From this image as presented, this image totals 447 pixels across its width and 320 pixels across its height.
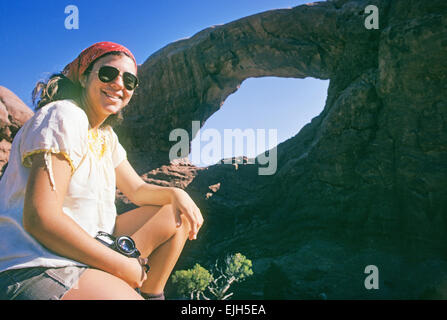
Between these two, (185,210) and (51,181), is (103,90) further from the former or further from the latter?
(185,210)

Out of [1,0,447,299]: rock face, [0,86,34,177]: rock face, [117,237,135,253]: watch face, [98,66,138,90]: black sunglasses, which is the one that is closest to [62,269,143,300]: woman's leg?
[117,237,135,253]: watch face

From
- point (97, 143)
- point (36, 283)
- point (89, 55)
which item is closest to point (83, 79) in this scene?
point (89, 55)

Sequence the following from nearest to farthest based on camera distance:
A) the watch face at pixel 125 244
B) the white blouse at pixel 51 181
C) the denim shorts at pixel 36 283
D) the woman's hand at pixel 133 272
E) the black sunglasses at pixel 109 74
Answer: the denim shorts at pixel 36 283
the white blouse at pixel 51 181
the woman's hand at pixel 133 272
the watch face at pixel 125 244
the black sunglasses at pixel 109 74

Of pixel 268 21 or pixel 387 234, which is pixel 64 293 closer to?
pixel 387 234

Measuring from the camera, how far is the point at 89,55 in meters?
1.71

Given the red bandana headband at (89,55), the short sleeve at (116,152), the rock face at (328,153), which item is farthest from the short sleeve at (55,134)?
the rock face at (328,153)

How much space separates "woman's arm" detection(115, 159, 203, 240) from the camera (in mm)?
1880

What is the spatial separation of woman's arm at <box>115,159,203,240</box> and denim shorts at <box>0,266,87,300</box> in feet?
2.35

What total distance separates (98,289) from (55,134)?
63 centimetres

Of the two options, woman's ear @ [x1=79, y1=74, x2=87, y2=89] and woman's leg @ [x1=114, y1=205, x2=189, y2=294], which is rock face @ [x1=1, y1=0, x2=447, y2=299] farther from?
woman's ear @ [x1=79, y1=74, x2=87, y2=89]

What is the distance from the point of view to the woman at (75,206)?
4.08ft

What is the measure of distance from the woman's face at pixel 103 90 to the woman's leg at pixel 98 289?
2.65 ft

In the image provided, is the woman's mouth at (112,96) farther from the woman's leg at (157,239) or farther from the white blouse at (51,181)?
the woman's leg at (157,239)

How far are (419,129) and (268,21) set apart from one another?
5137 mm
